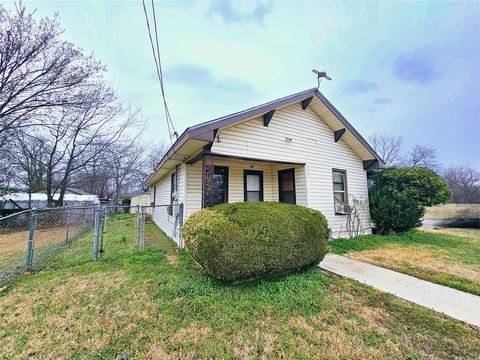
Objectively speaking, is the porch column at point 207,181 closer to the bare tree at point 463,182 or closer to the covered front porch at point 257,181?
the covered front porch at point 257,181

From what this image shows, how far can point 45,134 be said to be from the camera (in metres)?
14.2

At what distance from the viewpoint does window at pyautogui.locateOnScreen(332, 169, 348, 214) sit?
312 inches

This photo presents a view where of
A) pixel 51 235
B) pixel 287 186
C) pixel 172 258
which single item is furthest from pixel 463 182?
pixel 51 235

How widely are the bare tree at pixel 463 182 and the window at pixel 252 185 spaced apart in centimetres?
3559

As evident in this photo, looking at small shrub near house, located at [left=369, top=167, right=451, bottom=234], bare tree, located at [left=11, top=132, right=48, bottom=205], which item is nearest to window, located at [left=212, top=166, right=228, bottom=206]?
small shrub near house, located at [left=369, top=167, right=451, bottom=234]

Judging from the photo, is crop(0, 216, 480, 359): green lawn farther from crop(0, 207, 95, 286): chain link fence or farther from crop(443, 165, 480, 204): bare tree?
crop(443, 165, 480, 204): bare tree

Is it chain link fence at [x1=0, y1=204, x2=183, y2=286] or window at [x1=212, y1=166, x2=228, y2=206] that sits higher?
window at [x1=212, y1=166, x2=228, y2=206]

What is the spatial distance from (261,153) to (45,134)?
15.8m

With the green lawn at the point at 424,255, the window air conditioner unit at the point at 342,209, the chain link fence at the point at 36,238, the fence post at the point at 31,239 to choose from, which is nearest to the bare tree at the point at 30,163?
the chain link fence at the point at 36,238

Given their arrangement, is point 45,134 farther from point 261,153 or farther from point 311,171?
point 311,171

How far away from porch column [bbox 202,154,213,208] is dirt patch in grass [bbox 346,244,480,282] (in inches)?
158

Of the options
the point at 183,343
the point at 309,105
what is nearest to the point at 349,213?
the point at 309,105

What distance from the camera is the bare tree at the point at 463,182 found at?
98.1 ft

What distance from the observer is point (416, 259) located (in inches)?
212
